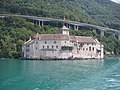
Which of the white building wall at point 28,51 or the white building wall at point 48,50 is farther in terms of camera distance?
the white building wall at point 28,51

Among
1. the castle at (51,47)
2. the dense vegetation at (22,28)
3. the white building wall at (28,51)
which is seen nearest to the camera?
the castle at (51,47)

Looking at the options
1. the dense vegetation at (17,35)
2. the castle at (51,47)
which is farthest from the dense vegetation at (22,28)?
the castle at (51,47)

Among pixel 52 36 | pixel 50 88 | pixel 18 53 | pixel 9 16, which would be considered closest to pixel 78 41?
pixel 52 36

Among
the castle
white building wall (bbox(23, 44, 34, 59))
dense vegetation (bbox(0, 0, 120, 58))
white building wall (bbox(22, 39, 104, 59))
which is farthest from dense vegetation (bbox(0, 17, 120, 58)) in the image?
the castle

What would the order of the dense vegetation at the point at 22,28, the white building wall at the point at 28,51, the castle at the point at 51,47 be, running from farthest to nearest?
1. the dense vegetation at the point at 22,28
2. the white building wall at the point at 28,51
3. the castle at the point at 51,47

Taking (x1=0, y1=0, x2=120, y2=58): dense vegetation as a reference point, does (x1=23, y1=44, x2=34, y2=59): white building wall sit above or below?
below

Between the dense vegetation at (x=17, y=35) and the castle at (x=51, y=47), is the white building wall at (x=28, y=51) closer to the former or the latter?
the castle at (x=51, y=47)

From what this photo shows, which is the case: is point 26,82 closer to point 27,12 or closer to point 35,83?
point 35,83

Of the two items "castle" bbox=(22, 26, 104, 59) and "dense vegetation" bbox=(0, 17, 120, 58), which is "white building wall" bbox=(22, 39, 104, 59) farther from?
"dense vegetation" bbox=(0, 17, 120, 58)
